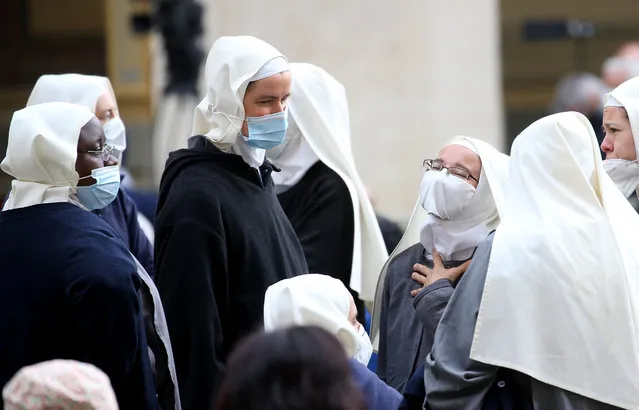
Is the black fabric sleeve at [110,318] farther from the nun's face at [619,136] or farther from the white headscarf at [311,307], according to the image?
the nun's face at [619,136]

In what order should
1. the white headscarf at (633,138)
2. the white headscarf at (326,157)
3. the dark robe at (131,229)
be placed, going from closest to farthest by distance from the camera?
1. the white headscarf at (633,138)
2. the dark robe at (131,229)
3. the white headscarf at (326,157)

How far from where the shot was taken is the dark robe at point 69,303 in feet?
15.6

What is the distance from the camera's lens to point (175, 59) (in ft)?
42.8

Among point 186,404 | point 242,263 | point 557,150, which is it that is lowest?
point 186,404

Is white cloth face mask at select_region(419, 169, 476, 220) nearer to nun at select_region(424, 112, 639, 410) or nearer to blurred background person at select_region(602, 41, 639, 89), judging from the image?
nun at select_region(424, 112, 639, 410)

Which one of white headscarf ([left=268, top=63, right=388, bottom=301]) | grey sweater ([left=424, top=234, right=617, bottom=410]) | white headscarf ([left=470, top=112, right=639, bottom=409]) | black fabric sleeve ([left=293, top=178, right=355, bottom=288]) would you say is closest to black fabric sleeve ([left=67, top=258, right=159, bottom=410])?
grey sweater ([left=424, top=234, right=617, bottom=410])

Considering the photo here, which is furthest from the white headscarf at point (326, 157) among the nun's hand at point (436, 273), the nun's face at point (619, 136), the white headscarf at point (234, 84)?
the nun's face at point (619, 136)

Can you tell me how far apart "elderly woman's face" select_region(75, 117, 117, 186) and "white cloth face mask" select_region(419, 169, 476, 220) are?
108 centimetres

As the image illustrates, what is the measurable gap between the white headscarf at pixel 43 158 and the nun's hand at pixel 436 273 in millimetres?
1171

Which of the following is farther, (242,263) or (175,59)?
(175,59)

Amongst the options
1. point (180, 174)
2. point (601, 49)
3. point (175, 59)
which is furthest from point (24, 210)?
point (601, 49)

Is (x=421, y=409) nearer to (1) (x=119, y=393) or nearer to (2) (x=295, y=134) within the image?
(1) (x=119, y=393)

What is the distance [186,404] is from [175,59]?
26.6ft

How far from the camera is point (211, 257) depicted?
5.23m
